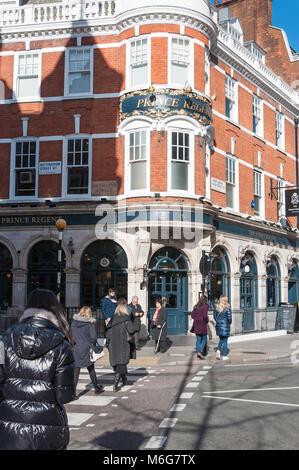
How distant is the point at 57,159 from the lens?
66.1 feet

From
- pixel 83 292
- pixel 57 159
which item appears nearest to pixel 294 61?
pixel 57 159

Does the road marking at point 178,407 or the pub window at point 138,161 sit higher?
the pub window at point 138,161

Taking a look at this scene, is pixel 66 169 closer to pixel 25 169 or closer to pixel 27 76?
pixel 25 169

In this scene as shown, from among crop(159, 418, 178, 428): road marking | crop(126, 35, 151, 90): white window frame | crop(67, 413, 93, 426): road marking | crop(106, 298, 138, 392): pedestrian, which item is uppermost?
crop(126, 35, 151, 90): white window frame

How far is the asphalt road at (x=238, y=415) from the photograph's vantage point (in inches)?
239

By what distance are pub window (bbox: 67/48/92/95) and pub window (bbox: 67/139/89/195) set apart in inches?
85.2

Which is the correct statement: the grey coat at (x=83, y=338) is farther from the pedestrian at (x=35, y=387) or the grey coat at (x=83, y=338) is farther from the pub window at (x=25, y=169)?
the pub window at (x=25, y=169)

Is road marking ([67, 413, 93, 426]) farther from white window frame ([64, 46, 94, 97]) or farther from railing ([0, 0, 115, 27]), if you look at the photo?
railing ([0, 0, 115, 27])

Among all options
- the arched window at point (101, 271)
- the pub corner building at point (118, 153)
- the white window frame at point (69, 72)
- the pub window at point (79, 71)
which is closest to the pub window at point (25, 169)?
the pub corner building at point (118, 153)

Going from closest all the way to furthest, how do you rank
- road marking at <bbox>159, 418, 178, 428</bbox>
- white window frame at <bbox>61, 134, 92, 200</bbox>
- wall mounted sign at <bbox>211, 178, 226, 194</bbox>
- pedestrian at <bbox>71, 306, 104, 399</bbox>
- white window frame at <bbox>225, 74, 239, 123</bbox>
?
road marking at <bbox>159, 418, 178, 428</bbox>
pedestrian at <bbox>71, 306, 104, 399</bbox>
white window frame at <bbox>61, 134, 92, 200</bbox>
wall mounted sign at <bbox>211, 178, 226, 194</bbox>
white window frame at <bbox>225, 74, 239, 123</bbox>

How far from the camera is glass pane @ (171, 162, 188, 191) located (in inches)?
734

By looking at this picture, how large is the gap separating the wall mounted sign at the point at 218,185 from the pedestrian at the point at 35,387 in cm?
1785

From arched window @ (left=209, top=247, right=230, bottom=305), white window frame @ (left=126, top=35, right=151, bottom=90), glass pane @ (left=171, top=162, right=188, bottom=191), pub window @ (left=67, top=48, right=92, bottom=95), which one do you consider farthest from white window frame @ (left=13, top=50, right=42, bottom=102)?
arched window @ (left=209, top=247, right=230, bottom=305)
